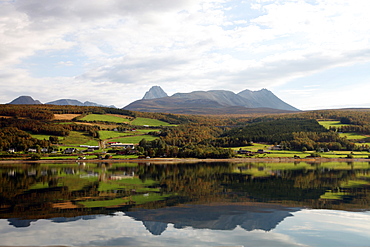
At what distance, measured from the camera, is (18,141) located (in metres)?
106

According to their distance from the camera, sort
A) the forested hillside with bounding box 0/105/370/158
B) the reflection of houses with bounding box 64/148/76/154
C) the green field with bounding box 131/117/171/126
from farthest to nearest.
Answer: the green field with bounding box 131/117/171/126
the forested hillside with bounding box 0/105/370/158
the reflection of houses with bounding box 64/148/76/154

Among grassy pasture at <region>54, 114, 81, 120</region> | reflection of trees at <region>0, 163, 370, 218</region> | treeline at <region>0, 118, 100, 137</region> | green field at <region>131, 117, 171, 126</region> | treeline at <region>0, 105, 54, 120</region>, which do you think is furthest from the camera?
green field at <region>131, 117, 171, 126</region>

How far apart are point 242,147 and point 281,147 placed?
1392 centimetres

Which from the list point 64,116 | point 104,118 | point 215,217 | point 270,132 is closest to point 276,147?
point 270,132

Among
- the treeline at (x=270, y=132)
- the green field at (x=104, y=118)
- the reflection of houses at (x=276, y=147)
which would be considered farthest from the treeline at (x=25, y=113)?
the reflection of houses at (x=276, y=147)

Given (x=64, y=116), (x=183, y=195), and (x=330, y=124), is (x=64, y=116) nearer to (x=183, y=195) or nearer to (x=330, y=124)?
(x=330, y=124)

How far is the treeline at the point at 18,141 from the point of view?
103625mm

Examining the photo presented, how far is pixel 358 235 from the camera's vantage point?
20.6 metres

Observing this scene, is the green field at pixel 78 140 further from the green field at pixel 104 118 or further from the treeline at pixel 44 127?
the green field at pixel 104 118

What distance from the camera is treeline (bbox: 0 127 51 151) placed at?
104 meters

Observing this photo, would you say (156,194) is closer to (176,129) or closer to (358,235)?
(358,235)

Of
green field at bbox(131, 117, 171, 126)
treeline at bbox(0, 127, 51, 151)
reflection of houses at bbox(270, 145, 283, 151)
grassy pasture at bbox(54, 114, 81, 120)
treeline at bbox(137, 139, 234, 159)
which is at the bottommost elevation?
treeline at bbox(137, 139, 234, 159)

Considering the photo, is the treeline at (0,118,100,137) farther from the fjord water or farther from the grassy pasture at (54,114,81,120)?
the fjord water

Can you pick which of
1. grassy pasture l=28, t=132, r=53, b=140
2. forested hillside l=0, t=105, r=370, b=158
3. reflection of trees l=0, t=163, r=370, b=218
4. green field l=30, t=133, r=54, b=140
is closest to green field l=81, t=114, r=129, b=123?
forested hillside l=0, t=105, r=370, b=158
